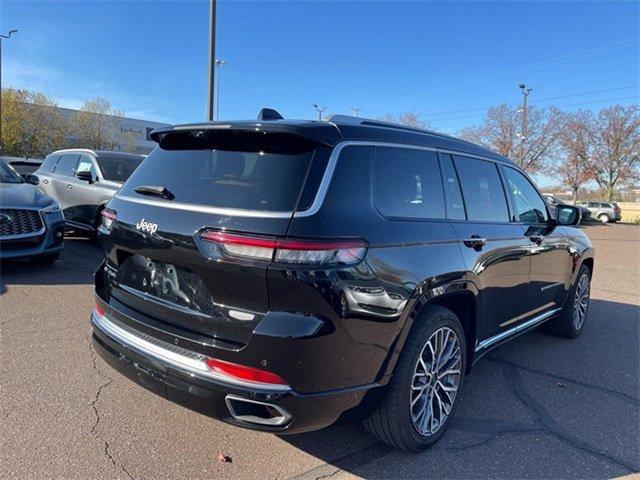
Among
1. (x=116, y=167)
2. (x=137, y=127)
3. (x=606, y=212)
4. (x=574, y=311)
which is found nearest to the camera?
(x=574, y=311)

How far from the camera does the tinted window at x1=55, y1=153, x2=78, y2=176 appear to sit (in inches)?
381

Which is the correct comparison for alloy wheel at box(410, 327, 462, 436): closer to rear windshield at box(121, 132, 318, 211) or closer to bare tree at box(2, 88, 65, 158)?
rear windshield at box(121, 132, 318, 211)

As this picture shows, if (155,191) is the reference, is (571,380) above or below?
below

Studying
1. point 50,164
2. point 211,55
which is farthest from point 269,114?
point 211,55

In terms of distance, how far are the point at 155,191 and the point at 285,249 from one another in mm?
1043

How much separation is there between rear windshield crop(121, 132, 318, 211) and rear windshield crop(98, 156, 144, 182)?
6456 mm

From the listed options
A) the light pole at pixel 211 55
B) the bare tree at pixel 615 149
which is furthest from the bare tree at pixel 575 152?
the light pole at pixel 211 55

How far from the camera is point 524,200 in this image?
174 inches

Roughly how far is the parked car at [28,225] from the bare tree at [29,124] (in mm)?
38414

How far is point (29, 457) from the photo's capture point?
2.63 m

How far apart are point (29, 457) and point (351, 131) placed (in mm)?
2452

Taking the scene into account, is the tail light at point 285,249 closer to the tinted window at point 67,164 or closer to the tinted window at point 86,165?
the tinted window at point 86,165

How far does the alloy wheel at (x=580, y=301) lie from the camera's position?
535 cm

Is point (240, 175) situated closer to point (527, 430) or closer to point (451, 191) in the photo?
point (451, 191)
